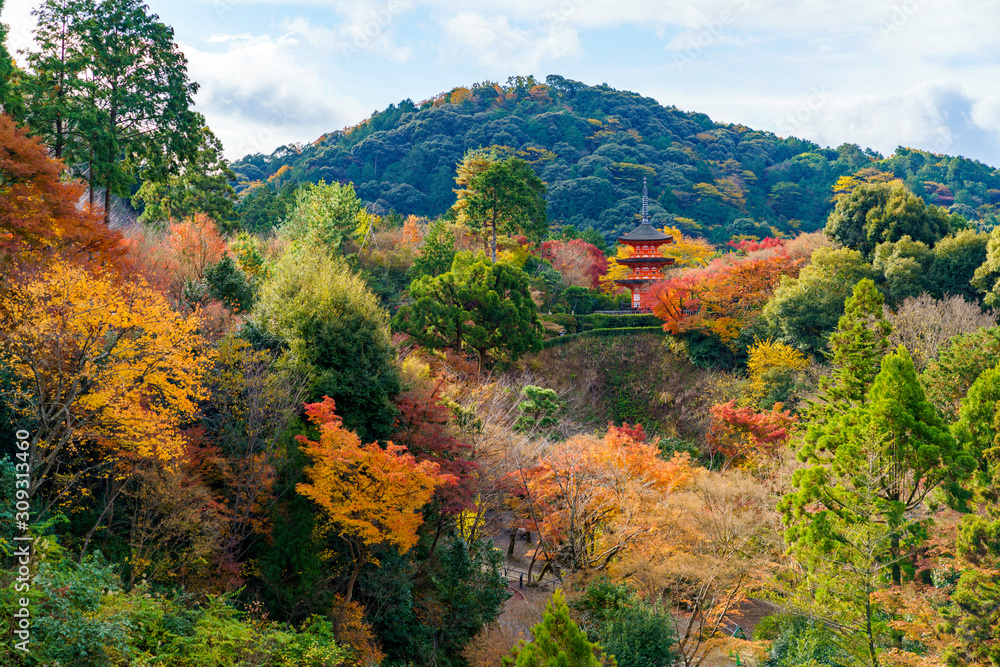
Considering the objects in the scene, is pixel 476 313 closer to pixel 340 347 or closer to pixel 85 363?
pixel 340 347

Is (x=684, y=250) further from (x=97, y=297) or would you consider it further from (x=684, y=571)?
(x=97, y=297)

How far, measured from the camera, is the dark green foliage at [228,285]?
1766 cm

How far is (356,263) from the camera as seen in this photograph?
31.9 metres

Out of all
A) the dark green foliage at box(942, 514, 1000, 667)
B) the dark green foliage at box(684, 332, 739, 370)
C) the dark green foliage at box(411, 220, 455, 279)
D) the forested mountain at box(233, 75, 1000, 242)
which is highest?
the forested mountain at box(233, 75, 1000, 242)

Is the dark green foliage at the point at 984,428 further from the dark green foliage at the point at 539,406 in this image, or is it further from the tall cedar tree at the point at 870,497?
the dark green foliage at the point at 539,406

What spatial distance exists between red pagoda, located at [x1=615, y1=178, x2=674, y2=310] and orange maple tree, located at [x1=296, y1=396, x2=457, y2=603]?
91.0 feet

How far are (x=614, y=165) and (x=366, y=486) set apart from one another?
59.1 m

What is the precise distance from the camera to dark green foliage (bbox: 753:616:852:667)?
499 inches

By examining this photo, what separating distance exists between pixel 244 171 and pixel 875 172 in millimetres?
66928

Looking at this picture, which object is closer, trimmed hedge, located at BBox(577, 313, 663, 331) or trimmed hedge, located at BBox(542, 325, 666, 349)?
trimmed hedge, located at BBox(542, 325, 666, 349)

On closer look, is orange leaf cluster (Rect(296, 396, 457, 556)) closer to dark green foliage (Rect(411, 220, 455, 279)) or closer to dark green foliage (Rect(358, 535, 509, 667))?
dark green foliage (Rect(358, 535, 509, 667))

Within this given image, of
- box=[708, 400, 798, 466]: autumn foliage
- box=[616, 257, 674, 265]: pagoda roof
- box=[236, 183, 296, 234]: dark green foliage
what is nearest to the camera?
box=[708, 400, 798, 466]: autumn foliage

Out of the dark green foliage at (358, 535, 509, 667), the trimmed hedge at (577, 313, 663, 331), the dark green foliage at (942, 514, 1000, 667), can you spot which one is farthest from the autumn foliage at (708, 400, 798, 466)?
the dark green foliage at (358, 535, 509, 667)

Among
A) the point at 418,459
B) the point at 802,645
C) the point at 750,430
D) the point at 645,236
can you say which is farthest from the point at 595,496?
the point at 645,236
